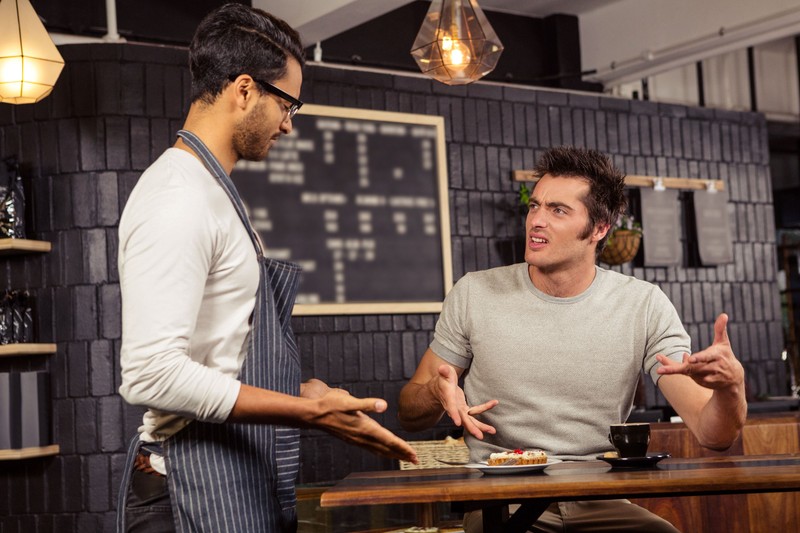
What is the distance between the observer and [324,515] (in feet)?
18.5

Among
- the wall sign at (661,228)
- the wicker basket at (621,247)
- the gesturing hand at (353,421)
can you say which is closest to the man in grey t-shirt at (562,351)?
the gesturing hand at (353,421)

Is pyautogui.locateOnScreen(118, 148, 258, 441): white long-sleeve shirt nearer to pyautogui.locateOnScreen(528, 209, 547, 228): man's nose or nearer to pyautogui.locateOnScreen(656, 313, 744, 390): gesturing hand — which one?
pyautogui.locateOnScreen(656, 313, 744, 390): gesturing hand

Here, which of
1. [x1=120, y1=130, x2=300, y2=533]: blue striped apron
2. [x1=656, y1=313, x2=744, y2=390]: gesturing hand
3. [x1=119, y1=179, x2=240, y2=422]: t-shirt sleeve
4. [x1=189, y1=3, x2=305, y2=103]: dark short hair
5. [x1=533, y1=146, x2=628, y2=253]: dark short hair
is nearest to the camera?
[x1=119, y1=179, x2=240, y2=422]: t-shirt sleeve

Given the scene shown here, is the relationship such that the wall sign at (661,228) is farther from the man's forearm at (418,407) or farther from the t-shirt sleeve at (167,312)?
the t-shirt sleeve at (167,312)

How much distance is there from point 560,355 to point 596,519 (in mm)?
429

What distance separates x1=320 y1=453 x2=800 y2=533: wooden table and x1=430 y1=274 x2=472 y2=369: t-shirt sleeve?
2.30ft

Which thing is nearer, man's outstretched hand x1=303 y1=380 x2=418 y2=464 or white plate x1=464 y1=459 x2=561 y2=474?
man's outstretched hand x1=303 y1=380 x2=418 y2=464

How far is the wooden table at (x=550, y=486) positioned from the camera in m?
1.86

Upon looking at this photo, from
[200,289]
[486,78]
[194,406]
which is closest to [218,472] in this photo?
[194,406]

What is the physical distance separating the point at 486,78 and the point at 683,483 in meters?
5.63

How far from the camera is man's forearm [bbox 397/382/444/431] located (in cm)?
268

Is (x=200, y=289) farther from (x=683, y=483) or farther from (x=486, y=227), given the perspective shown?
(x=486, y=227)

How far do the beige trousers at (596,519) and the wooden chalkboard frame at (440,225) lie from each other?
3304mm

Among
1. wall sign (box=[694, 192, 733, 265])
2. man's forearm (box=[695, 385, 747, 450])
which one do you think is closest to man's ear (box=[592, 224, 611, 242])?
man's forearm (box=[695, 385, 747, 450])
